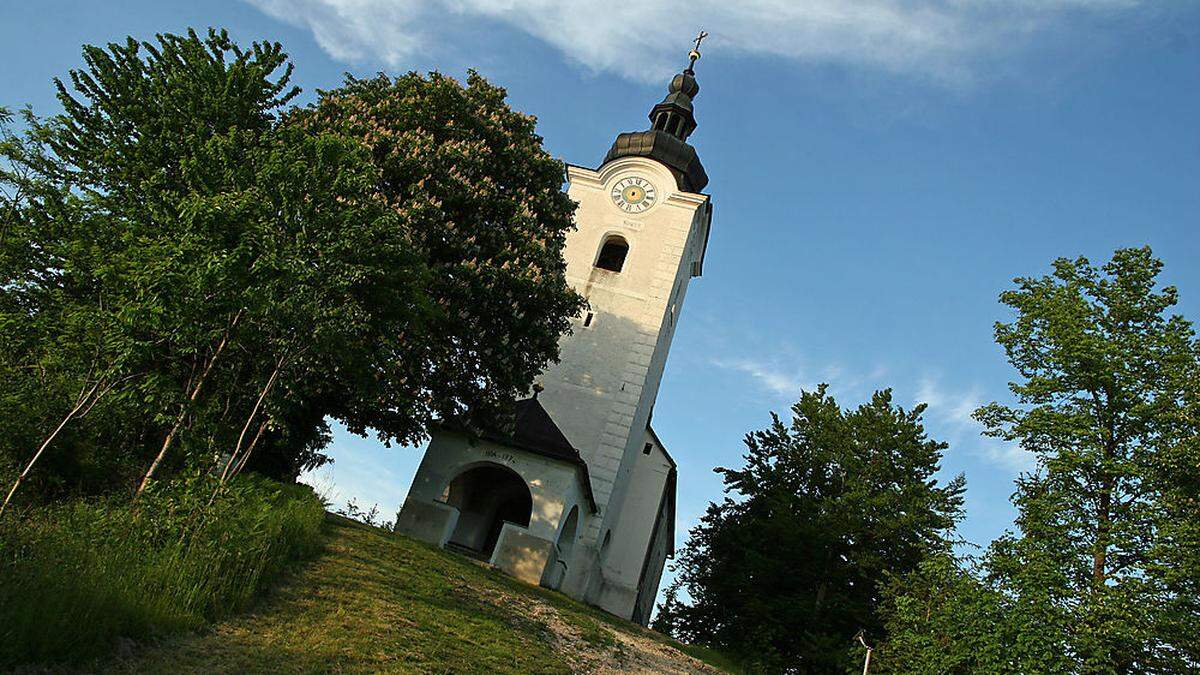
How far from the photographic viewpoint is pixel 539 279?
18984 millimetres

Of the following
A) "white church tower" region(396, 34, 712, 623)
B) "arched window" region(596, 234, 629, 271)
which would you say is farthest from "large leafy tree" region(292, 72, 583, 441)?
"arched window" region(596, 234, 629, 271)

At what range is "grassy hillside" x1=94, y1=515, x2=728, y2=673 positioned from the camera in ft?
24.5

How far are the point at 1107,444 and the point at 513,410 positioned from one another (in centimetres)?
1291

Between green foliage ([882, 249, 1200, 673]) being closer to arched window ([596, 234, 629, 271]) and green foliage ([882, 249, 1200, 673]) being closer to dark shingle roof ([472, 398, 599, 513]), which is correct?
dark shingle roof ([472, 398, 599, 513])

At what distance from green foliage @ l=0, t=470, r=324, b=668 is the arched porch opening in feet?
43.9

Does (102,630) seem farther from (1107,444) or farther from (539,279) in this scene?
(1107,444)

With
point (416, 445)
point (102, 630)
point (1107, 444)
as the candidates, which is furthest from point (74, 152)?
point (1107, 444)

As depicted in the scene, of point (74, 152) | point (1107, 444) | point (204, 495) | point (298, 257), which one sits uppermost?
point (1107, 444)

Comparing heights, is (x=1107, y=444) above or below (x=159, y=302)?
above

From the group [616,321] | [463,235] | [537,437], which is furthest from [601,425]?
[463,235]

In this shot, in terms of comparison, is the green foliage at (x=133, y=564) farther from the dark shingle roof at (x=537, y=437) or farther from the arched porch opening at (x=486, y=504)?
the arched porch opening at (x=486, y=504)

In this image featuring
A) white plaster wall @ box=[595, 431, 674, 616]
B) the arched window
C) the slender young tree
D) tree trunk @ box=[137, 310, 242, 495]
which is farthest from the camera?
the arched window

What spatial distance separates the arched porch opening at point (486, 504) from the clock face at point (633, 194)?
10.7 m

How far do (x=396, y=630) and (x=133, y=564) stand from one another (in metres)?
2.79
